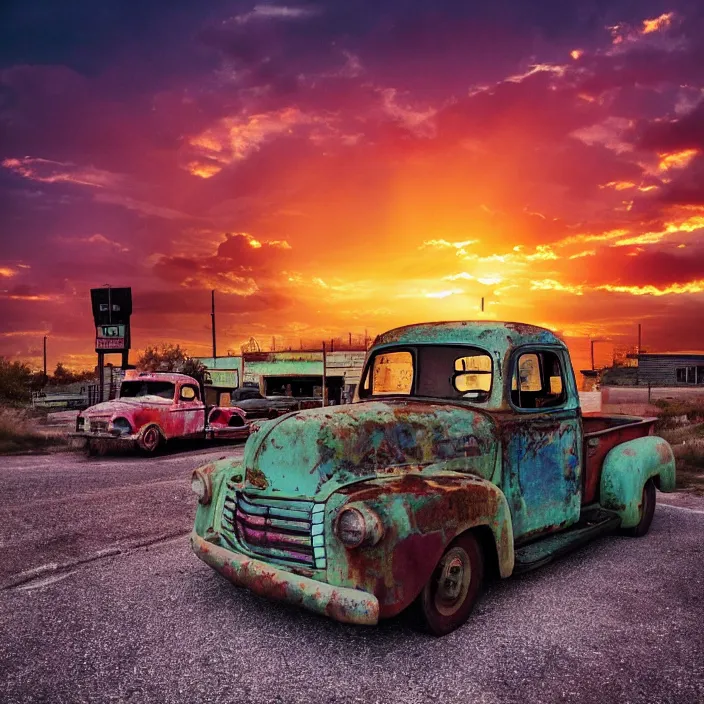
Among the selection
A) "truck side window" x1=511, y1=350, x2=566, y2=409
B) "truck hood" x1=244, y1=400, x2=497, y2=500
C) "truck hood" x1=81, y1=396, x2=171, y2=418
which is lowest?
"truck hood" x1=81, y1=396, x2=171, y2=418

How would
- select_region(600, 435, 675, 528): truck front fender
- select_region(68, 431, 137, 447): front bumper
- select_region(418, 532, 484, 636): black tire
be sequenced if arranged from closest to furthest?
select_region(418, 532, 484, 636): black tire < select_region(600, 435, 675, 528): truck front fender < select_region(68, 431, 137, 447): front bumper

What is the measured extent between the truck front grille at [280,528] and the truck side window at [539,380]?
199 cm

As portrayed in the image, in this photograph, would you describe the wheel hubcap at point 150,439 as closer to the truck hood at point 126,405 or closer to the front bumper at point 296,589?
the truck hood at point 126,405

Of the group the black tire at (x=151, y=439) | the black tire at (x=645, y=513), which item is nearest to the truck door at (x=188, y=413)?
the black tire at (x=151, y=439)

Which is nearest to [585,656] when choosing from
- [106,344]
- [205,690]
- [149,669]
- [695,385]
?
[205,690]

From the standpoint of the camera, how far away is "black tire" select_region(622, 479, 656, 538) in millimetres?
6250

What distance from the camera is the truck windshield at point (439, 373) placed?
4922mm

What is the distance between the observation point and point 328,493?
12.5 feet

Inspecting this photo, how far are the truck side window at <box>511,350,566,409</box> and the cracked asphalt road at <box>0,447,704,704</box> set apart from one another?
4.58 feet

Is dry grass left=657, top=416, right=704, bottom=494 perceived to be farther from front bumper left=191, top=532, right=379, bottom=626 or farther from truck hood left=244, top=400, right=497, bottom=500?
front bumper left=191, top=532, right=379, bottom=626

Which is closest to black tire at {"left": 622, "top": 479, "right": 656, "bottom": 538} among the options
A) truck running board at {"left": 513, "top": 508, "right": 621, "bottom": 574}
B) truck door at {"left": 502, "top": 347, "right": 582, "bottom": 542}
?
truck running board at {"left": 513, "top": 508, "right": 621, "bottom": 574}

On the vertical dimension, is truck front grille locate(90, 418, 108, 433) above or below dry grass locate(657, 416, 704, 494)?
above

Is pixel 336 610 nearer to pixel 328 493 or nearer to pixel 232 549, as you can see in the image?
pixel 328 493

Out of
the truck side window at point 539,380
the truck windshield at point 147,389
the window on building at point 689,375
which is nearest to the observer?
the truck side window at point 539,380
